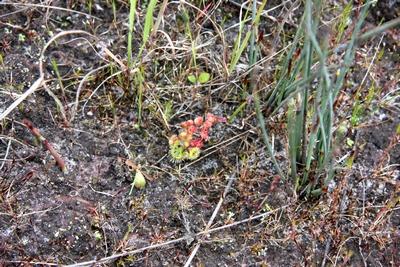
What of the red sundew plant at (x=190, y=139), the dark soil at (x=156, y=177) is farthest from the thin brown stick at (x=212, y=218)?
the red sundew plant at (x=190, y=139)

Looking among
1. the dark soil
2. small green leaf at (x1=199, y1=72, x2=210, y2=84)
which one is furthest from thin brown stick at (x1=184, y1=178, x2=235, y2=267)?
small green leaf at (x1=199, y1=72, x2=210, y2=84)

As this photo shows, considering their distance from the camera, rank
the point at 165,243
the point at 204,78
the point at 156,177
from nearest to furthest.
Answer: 1. the point at 165,243
2. the point at 156,177
3. the point at 204,78

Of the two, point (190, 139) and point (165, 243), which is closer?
point (165, 243)

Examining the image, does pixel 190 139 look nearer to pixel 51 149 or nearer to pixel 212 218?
pixel 212 218

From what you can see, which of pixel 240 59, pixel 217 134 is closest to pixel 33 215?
pixel 217 134

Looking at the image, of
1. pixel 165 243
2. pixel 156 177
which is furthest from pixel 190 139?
pixel 165 243

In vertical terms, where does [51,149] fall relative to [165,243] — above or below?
above
